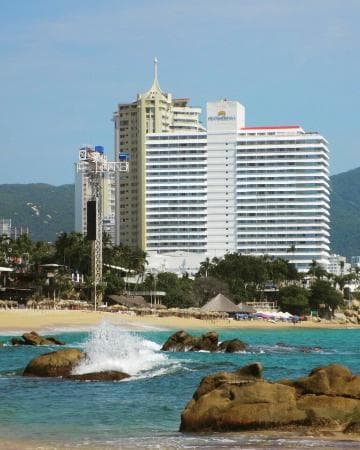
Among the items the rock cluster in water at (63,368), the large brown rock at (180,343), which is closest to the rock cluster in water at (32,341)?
the large brown rock at (180,343)

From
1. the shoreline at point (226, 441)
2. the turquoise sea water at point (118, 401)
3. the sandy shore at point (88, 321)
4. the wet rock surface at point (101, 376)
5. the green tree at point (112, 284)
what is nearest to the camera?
the shoreline at point (226, 441)

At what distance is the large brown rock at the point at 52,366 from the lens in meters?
41.7

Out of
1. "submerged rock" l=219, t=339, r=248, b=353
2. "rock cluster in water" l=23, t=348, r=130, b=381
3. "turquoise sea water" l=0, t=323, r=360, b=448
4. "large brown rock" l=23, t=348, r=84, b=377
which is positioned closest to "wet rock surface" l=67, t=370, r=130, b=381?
"rock cluster in water" l=23, t=348, r=130, b=381

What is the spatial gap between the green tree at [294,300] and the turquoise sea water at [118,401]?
132325 mm

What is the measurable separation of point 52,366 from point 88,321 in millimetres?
76159

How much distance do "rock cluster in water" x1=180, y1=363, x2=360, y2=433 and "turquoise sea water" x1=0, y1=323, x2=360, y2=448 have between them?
569 mm

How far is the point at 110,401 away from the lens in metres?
33.1

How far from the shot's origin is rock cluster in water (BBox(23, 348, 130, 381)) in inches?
1585

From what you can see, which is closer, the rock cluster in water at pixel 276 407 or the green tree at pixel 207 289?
the rock cluster in water at pixel 276 407

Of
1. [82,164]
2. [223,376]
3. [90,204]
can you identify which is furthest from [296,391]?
[82,164]

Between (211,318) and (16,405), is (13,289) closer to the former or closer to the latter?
(211,318)

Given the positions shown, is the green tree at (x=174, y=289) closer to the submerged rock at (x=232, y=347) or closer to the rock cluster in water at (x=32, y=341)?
the rock cluster in water at (x=32, y=341)

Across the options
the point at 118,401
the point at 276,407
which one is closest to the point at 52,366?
the point at 118,401

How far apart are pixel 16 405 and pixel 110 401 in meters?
2.96
